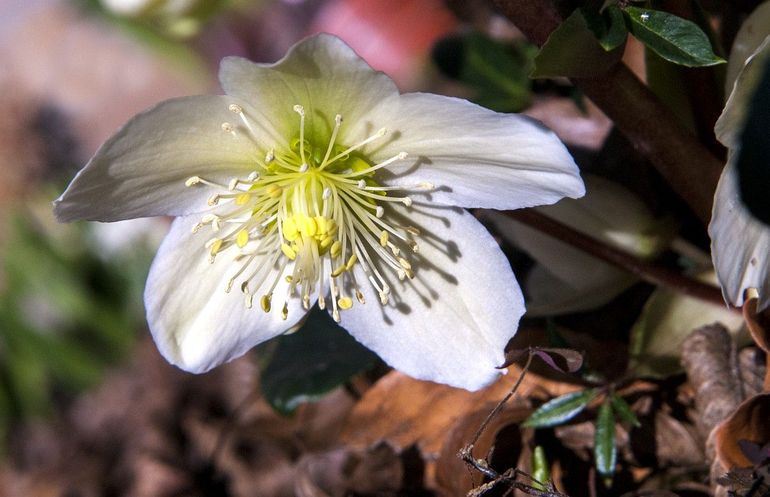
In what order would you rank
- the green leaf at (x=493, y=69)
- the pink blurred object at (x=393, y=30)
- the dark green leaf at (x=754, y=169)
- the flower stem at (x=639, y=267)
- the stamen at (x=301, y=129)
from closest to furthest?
the dark green leaf at (x=754, y=169), the stamen at (x=301, y=129), the flower stem at (x=639, y=267), the green leaf at (x=493, y=69), the pink blurred object at (x=393, y=30)

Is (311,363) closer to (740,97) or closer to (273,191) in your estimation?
(273,191)

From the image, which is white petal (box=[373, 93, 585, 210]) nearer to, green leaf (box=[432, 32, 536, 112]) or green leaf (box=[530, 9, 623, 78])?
green leaf (box=[530, 9, 623, 78])

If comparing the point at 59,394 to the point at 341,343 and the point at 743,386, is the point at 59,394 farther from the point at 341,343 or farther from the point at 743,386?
the point at 743,386

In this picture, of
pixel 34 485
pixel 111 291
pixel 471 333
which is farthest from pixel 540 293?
pixel 111 291

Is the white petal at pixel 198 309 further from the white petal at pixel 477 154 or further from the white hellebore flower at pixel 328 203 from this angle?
the white petal at pixel 477 154

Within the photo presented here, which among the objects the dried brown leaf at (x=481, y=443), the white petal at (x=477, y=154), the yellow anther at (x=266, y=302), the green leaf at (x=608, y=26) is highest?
the green leaf at (x=608, y=26)

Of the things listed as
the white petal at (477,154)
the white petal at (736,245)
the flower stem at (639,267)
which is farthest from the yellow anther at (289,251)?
the white petal at (736,245)

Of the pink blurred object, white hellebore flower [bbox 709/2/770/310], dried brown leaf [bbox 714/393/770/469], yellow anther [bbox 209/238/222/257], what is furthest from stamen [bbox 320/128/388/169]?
the pink blurred object
